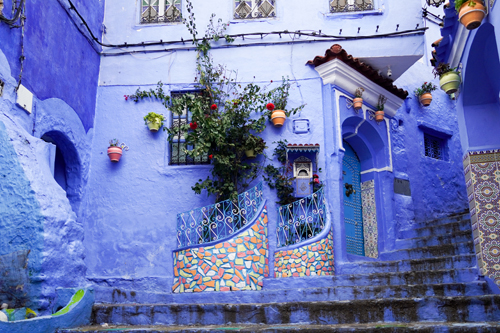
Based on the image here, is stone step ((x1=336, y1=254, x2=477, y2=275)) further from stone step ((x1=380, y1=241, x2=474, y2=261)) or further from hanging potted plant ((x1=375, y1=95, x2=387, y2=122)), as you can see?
hanging potted plant ((x1=375, y1=95, x2=387, y2=122))

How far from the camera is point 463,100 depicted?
230 inches

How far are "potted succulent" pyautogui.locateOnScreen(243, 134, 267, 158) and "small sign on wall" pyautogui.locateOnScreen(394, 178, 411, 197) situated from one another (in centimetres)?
266

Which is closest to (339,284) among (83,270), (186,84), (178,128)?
(83,270)

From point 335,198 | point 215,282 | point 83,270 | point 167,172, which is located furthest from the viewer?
point 167,172

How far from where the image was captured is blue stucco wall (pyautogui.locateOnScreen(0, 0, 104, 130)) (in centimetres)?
636

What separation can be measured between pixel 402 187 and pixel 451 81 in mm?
3441

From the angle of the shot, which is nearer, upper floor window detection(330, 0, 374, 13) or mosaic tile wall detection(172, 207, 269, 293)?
mosaic tile wall detection(172, 207, 269, 293)

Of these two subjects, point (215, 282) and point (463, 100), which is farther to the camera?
point (215, 282)

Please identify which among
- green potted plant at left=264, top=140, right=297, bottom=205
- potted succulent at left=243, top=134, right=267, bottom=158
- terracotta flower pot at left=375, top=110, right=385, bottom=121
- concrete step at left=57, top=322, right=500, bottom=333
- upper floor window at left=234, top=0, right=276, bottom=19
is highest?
upper floor window at left=234, top=0, right=276, bottom=19

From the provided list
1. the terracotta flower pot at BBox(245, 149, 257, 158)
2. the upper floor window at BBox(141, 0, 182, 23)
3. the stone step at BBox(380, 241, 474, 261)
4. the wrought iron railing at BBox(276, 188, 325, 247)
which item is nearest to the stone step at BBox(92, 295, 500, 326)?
the stone step at BBox(380, 241, 474, 261)

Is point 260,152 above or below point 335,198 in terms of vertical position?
above

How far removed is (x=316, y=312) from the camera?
4.75 metres

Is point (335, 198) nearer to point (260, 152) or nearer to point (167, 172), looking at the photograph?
point (260, 152)

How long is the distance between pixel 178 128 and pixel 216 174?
1.04 m
